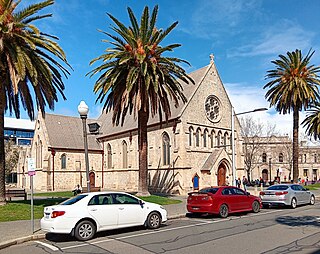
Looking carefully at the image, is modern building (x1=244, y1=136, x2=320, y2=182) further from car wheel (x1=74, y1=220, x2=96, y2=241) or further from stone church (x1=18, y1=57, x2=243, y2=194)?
car wheel (x1=74, y1=220, x2=96, y2=241)

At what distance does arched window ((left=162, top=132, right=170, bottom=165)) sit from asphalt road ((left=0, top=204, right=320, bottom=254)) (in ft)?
73.6

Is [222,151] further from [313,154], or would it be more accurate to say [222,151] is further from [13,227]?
[313,154]

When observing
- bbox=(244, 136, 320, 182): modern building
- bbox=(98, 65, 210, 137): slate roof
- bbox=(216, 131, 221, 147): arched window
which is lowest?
bbox=(244, 136, 320, 182): modern building

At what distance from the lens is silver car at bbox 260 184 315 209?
21.4 meters

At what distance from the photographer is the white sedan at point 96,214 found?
38.0 ft

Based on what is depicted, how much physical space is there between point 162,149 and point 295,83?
15115 millimetres

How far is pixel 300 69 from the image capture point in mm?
37000

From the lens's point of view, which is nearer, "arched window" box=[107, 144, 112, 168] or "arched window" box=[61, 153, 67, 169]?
"arched window" box=[61, 153, 67, 169]

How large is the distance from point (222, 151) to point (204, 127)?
124 inches

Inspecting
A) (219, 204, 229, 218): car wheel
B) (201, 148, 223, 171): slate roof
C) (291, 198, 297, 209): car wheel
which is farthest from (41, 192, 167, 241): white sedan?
(201, 148, 223, 171): slate roof

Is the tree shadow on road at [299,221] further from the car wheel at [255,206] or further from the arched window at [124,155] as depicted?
the arched window at [124,155]

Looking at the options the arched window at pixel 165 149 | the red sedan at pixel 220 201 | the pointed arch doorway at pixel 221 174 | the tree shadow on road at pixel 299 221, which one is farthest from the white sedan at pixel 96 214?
the pointed arch doorway at pixel 221 174

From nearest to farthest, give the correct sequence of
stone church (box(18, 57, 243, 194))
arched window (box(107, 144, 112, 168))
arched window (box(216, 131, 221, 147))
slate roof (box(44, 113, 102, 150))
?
stone church (box(18, 57, 243, 194)) → arched window (box(216, 131, 221, 147)) → slate roof (box(44, 113, 102, 150)) → arched window (box(107, 144, 112, 168))

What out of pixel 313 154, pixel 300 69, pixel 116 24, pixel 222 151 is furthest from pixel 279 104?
pixel 313 154
